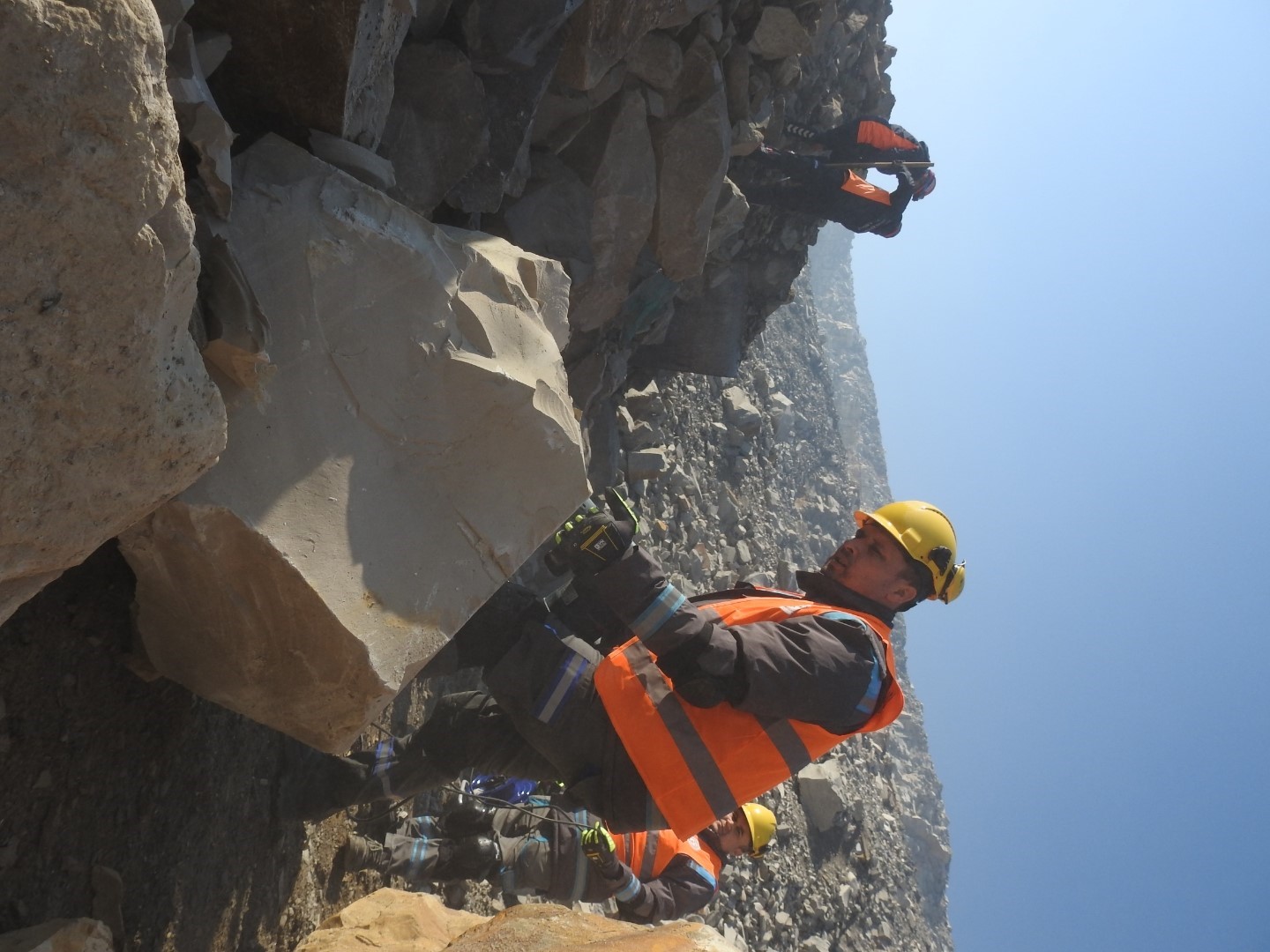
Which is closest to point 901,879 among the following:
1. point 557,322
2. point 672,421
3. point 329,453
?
point 672,421

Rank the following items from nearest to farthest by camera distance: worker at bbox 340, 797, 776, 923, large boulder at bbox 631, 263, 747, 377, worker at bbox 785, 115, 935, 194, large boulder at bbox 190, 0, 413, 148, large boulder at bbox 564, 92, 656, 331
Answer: large boulder at bbox 190, 0, 413, 148
worker at bbox 340, 797, 776, 923
large boulder at bbox 564, 92, 656, 331
large boulder at bbox 631, 263, 747, 377
worker at bbox 785, 115, 935, 194

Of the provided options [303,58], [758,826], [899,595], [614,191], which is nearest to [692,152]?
[614,191]

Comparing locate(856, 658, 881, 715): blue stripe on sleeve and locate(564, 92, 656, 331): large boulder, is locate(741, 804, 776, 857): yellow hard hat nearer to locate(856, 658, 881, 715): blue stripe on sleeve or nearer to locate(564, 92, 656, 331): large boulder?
locate(856, 658, 881, 715): blue stripe on sleeve

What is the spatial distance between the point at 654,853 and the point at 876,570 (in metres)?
1.89

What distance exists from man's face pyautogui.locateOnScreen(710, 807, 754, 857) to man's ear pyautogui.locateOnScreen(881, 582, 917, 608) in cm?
193

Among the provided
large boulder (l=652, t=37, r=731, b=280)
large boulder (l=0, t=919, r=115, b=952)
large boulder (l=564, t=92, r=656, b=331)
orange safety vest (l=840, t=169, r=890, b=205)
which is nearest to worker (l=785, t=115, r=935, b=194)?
orange safety vest (l=840, t=169, r=890, b=205)

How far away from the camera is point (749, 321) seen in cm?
670

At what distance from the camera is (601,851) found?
12.1 feet

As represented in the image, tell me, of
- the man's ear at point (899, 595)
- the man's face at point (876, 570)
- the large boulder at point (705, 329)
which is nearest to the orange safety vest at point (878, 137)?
the large boulder at point (705, 329)

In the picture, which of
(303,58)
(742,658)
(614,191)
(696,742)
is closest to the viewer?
(303,58)

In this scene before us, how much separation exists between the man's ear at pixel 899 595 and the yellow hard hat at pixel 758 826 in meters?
1.89

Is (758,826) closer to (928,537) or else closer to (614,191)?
(928,537)

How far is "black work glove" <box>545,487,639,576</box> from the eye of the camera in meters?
2.66

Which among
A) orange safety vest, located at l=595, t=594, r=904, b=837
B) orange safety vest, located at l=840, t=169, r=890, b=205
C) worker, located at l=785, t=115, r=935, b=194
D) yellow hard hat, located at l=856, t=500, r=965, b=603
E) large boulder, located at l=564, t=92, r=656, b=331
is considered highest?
worker, located at l=785, t=115, r=935, b=194
